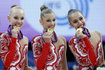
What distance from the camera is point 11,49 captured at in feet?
8.27

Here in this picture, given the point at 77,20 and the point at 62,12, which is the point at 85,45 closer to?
the point at 77,20

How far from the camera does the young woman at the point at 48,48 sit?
2555 mm

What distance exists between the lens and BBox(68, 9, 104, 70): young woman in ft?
8.55

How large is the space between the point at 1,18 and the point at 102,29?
107cm

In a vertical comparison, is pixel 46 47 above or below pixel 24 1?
below

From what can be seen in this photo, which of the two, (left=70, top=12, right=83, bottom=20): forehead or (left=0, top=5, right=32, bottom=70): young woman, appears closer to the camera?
(left=0, top=5, right=32, bottom=70): young woman

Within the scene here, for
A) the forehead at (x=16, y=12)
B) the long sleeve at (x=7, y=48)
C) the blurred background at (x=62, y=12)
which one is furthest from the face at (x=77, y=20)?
the blurred background at (x=62, y=12)

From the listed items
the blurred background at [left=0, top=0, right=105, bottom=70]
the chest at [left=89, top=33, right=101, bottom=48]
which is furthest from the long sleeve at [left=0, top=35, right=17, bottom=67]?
the blurred background at [left=0, top=0, right=105, bottom=70]

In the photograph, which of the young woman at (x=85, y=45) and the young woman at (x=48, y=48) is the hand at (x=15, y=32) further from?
the young woman at (x=85, y=45)

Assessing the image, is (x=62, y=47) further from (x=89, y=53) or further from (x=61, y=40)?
(x=89, y=53)

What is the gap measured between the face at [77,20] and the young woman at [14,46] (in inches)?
16.1

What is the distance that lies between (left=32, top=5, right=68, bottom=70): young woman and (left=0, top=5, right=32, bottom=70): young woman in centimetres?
10

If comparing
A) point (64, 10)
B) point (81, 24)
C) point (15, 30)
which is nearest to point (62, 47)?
point (81, 24)

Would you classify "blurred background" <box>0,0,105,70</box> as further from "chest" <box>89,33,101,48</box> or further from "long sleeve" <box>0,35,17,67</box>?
"long sleeve" <box>0,35,17,67</box>
